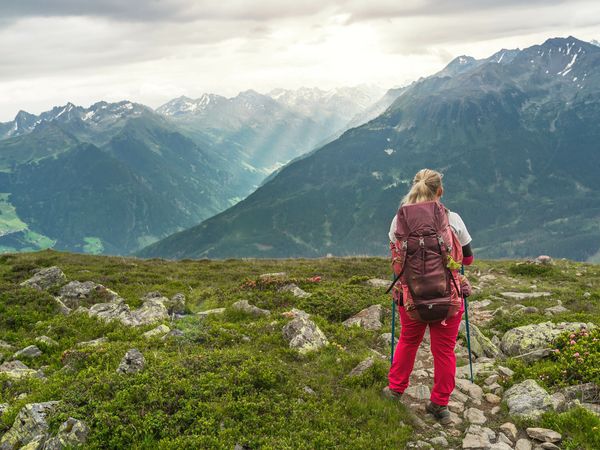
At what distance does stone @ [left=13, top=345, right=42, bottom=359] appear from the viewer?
12839 millimetres

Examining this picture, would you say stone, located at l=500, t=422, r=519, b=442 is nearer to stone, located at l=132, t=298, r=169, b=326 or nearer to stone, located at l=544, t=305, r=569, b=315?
stone, located at l=544, t=305, r=569, b=315

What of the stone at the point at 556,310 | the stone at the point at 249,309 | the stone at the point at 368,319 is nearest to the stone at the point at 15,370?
the stone at the point at 249,309

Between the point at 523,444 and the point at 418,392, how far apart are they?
2.43 meters

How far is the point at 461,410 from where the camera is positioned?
31.1 feet

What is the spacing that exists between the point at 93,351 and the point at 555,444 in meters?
11.2

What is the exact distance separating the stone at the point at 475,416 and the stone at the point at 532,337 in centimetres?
393

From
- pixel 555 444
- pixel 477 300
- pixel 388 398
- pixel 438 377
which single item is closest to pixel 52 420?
pixel 388 398

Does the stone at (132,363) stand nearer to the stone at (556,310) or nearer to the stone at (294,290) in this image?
the stone at (294,290)

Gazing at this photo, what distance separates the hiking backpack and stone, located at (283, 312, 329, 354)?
172 inches

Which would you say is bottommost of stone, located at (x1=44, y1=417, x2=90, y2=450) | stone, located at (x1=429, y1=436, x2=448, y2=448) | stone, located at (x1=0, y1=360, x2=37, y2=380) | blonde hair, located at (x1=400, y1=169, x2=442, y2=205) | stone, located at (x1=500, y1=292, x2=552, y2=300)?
stone, located at (x1=500, y1=292, x2=552, y2=300)

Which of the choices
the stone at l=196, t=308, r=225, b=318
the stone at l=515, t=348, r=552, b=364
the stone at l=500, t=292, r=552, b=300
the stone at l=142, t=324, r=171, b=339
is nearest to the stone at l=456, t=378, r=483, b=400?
the stone at l=515, t=348, r=552, b=364

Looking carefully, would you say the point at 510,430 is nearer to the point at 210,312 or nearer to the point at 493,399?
the point at 493,399

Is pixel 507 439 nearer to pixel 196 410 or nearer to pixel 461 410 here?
pixel 461 410

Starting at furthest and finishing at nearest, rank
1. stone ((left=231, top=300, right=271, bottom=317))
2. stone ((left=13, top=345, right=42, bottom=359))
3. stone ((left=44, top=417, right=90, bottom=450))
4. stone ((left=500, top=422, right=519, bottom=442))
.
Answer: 1. stone ((left=231, top=300, right=271, bottom=317))
2. stone ((left=13, top=345, right=42, bottom=359))
3. stone ((left=500, top=422, right=519, bottom=442))
4. stone ((left=44, top=417, right=90, bottom=450))
